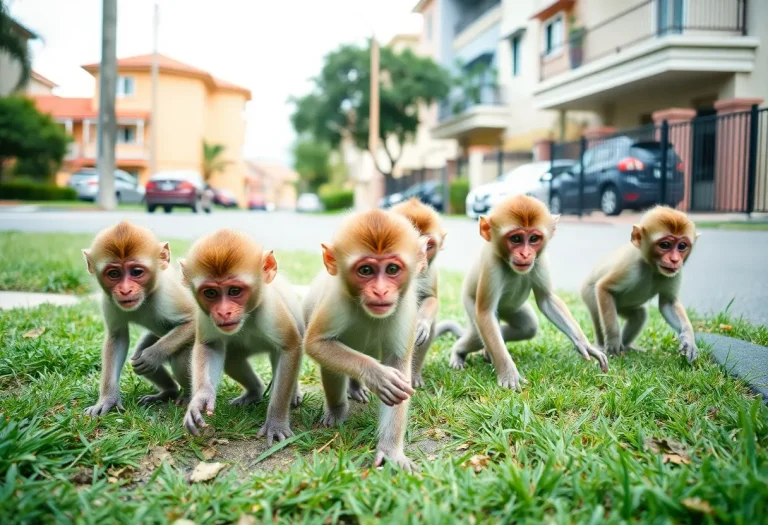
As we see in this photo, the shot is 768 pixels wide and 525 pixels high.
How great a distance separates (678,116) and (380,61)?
2673cm

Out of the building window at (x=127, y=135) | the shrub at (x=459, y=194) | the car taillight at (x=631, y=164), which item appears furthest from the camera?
the shrub at (x=459, y=194)

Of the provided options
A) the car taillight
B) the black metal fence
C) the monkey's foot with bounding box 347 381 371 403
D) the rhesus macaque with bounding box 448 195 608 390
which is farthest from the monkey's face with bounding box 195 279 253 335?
the car taillight

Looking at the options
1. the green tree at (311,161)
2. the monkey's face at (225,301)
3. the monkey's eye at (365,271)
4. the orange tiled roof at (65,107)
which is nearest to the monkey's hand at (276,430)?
the monkey's face at (225,301)

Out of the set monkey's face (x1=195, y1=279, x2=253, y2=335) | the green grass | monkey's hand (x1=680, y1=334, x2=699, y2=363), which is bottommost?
monkey's hand (x1=680, y1=334, x2=699, y2=363)

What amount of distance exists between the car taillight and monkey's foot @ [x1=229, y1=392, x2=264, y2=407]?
27.6 feet

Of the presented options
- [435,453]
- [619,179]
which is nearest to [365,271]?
[435,453]

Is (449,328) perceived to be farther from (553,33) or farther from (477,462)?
(553,33)

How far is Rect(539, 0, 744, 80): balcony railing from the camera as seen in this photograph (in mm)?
5914

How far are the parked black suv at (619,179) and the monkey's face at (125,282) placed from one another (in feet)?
20.1

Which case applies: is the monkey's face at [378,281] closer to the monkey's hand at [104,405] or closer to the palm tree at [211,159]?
the monkey's hand at [104,405]

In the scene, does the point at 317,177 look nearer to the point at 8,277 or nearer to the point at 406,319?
the point at 8,277

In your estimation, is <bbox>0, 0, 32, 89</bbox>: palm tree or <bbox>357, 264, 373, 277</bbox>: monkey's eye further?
<bbox>0, 0, 32, 89</bbox>: palm tree

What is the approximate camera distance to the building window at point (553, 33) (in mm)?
22516

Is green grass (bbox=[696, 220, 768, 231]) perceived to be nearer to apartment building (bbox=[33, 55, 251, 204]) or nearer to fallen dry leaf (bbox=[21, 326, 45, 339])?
fallen dry leaf (bbox=[21, 326, 45, 339])
